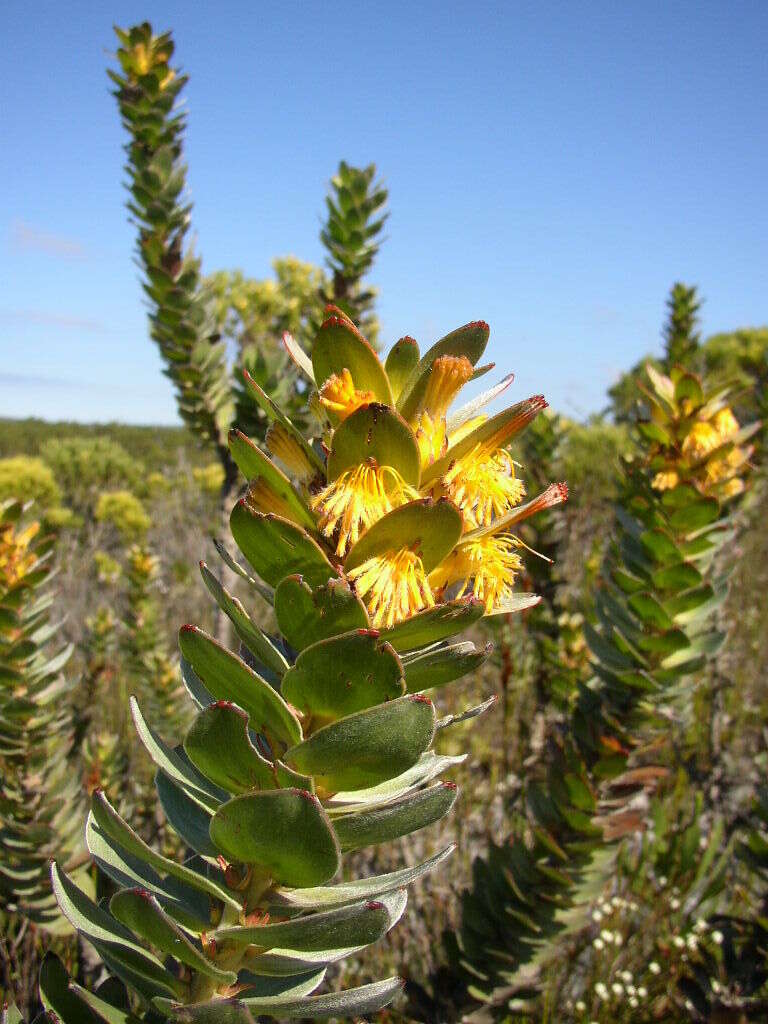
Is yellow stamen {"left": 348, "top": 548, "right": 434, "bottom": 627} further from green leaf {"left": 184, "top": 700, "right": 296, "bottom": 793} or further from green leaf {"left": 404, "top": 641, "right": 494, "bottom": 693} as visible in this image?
green leaf {"left": 184, "top": 700, "right": 296, "bottom": 793}

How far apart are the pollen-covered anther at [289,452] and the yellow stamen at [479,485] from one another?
0.21 metres

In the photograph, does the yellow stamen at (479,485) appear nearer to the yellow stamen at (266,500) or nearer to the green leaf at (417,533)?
the green leaf at (417,533)

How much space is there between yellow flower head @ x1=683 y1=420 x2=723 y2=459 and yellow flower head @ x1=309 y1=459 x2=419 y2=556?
155 centimetres

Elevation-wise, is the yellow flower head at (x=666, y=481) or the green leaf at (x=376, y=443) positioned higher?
the green leaf at (x=376, y=443)

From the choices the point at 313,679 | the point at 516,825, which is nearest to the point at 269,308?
the point at 516,825

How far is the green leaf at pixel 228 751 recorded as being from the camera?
0.83 m

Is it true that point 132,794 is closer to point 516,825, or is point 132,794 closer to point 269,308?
point 516,825

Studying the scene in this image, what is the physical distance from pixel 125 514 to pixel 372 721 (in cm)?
827

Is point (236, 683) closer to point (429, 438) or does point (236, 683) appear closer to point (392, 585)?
point (392, 585)

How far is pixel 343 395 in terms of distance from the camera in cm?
98

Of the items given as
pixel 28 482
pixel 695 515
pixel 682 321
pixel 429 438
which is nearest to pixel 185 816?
pixel 429 438

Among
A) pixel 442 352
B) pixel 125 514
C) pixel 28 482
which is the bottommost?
pixel 442 352

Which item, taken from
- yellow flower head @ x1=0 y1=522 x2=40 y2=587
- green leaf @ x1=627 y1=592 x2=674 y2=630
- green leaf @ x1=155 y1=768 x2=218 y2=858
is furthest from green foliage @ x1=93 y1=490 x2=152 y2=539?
green leaf @ x1=155 y1=768 x2=218 y2=858

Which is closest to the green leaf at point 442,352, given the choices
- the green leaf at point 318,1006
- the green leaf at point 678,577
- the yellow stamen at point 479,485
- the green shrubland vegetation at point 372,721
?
the green shrubland vegetation at point 372,721
